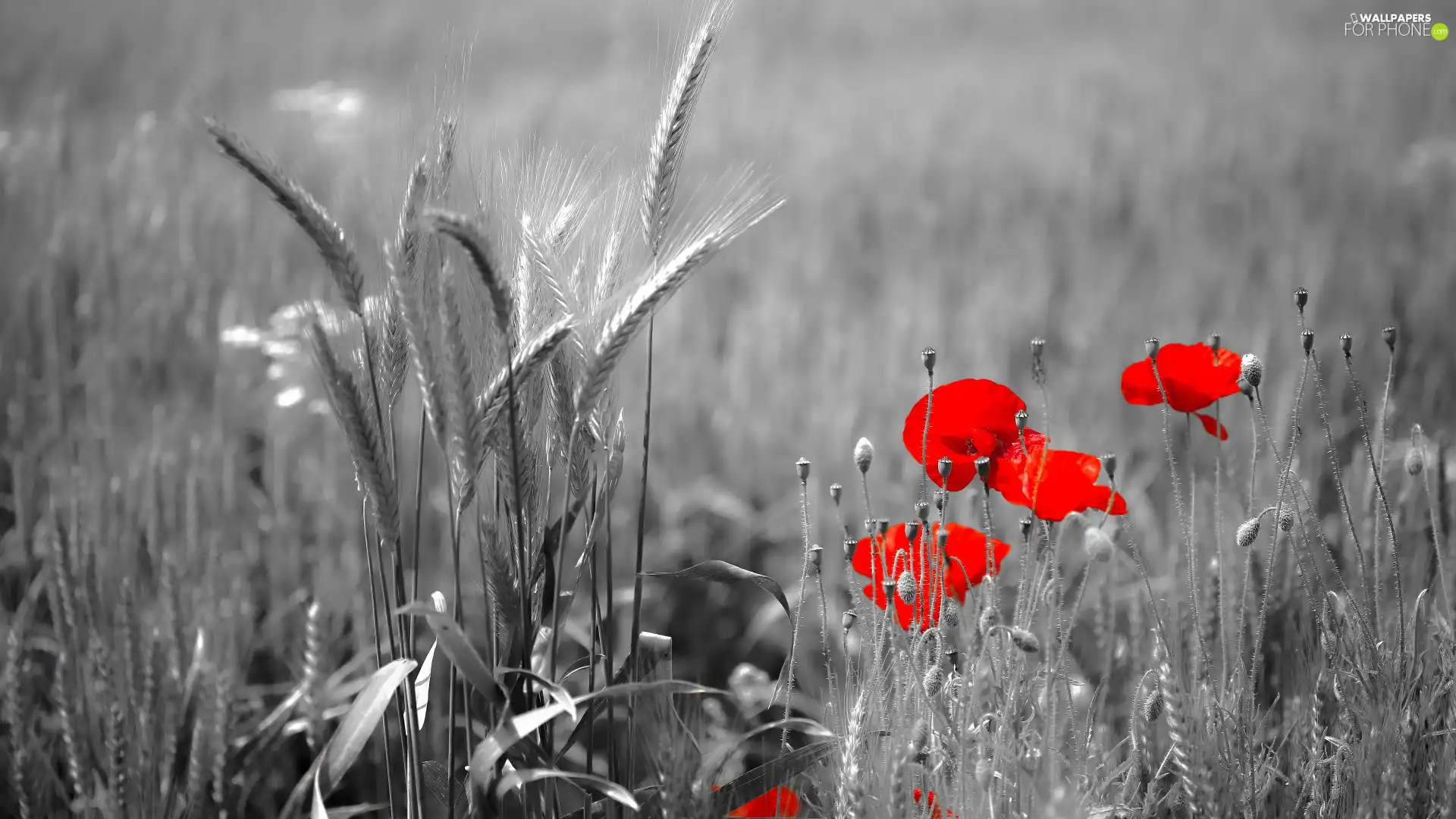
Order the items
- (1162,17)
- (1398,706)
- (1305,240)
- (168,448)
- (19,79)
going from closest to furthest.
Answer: (1398,706), (168,448), (1305,240), (19,79), (1162,17)

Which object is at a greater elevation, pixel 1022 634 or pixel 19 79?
pixel 19 79

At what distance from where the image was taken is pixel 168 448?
1983mm

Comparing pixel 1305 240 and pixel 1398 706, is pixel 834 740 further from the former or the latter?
pixel 1305 240

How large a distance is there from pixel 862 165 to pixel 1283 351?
5.73ft

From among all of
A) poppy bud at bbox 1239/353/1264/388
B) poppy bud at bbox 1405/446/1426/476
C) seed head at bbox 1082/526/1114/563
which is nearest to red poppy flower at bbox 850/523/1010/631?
seed head at bbox 1082/526/1114/563

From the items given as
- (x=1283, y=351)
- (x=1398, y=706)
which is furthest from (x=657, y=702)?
(x=1283, y=351)

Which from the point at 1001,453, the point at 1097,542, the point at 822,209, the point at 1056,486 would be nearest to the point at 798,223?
the point at 822,209

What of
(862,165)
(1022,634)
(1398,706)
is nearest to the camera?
(1022,634)

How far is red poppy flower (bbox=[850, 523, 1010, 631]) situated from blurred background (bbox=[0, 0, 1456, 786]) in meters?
0.66

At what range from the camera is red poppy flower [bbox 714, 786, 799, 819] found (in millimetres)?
771

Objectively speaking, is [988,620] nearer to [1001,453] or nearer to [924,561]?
[924,561]

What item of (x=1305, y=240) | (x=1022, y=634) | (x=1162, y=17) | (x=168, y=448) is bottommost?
(x=1022, y=634)

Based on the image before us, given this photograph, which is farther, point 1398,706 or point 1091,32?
point 1091,32

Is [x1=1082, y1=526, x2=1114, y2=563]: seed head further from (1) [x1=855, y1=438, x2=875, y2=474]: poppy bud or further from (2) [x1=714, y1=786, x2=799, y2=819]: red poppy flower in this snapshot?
(2) [x1=714, y1=786, x2=799, y2=819]: red poppy flower
